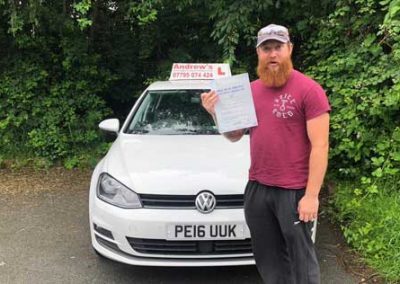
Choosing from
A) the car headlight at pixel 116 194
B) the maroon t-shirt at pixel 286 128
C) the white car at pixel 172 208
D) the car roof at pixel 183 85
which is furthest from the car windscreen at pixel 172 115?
the maroon t-shirt at pixel 286 128

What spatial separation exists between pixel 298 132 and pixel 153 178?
136 centimetres

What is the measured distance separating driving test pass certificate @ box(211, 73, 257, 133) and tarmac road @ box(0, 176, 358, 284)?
5.06ft

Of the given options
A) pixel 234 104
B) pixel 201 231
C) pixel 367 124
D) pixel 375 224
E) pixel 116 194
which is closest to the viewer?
pixel 234 104

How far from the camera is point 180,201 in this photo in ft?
11.9

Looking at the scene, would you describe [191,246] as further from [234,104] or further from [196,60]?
[196,60]

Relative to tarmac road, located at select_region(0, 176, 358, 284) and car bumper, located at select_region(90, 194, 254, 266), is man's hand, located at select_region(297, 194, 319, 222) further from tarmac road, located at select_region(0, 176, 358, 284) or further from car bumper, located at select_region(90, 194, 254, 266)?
tarmac road, located at select_region(0, 176, 358, 284)

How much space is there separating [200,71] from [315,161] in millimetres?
3113

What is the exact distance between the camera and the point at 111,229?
3.66 m

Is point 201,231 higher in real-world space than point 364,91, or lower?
lower

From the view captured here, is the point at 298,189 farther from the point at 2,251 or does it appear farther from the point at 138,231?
the point at 2,251

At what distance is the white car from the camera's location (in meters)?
3.54

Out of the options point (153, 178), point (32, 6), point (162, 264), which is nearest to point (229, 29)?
point (32, 6)

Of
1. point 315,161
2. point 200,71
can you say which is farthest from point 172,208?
point 200,71

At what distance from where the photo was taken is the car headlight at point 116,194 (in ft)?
12.0
